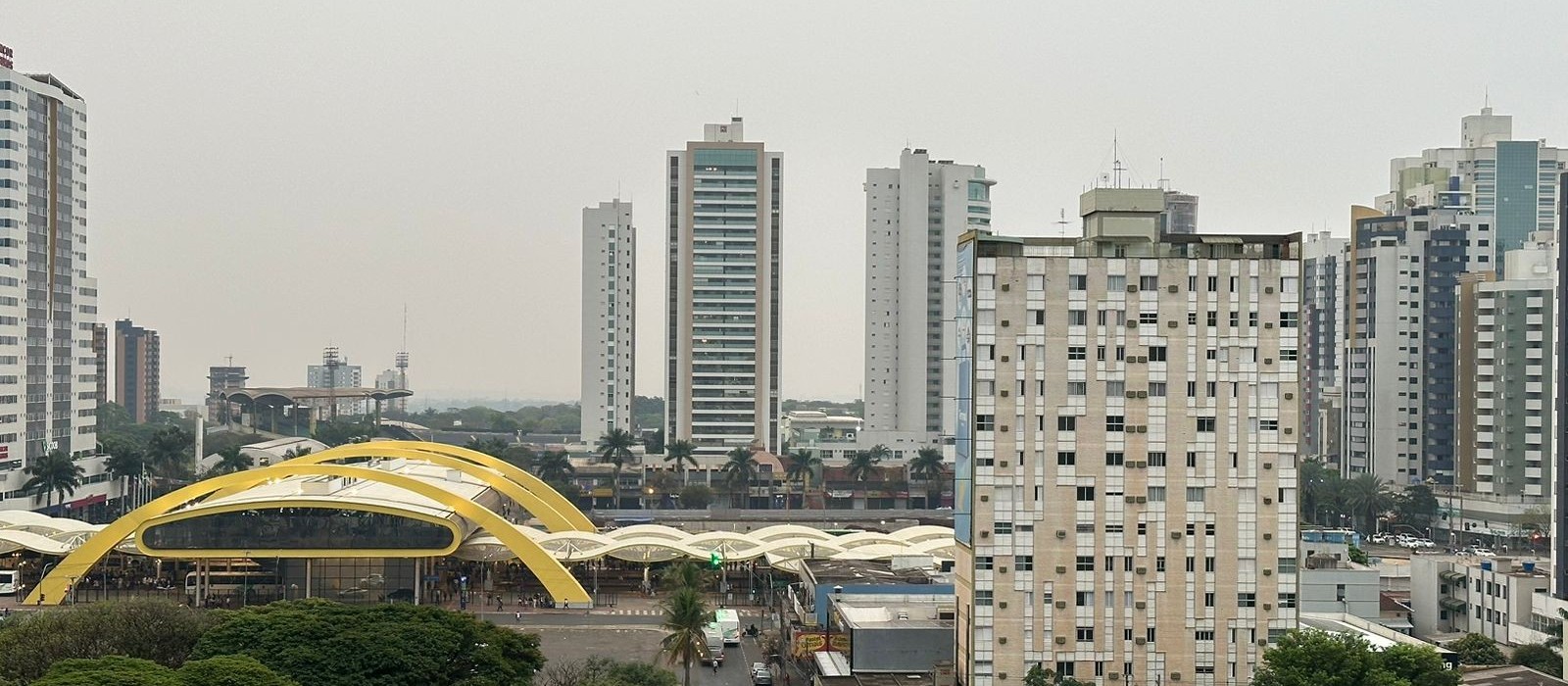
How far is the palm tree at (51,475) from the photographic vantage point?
3452 inches

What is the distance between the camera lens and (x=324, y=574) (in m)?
61.7

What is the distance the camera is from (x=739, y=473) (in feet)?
345

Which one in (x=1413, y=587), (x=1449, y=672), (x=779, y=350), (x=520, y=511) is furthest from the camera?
(x=779, y=350)

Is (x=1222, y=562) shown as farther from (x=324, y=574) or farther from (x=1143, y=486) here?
(x=324, y=574)

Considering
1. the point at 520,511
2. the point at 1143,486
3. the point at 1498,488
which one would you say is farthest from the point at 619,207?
the point at 1143,486

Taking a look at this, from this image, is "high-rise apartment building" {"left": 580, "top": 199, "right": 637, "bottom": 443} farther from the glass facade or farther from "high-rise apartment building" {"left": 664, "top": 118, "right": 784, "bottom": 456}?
the glass facade

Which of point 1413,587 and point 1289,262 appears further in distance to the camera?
point 1413,587

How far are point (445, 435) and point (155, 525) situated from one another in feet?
418

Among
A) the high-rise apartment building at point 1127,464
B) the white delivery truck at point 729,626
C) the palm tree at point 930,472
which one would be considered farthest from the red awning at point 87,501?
the high-rise apartment building at point 1127,464

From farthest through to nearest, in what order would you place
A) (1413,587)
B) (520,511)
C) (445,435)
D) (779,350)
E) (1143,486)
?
(445,435) < (779,350) < (520,511) < (1413,587) < (1143,486)

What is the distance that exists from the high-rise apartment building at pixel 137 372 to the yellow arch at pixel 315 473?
423ft

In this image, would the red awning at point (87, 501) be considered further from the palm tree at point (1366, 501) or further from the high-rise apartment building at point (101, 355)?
the palm tree at point (1366, 501)

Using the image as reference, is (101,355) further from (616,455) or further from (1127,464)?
(1127,464)

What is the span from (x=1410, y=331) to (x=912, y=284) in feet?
117
